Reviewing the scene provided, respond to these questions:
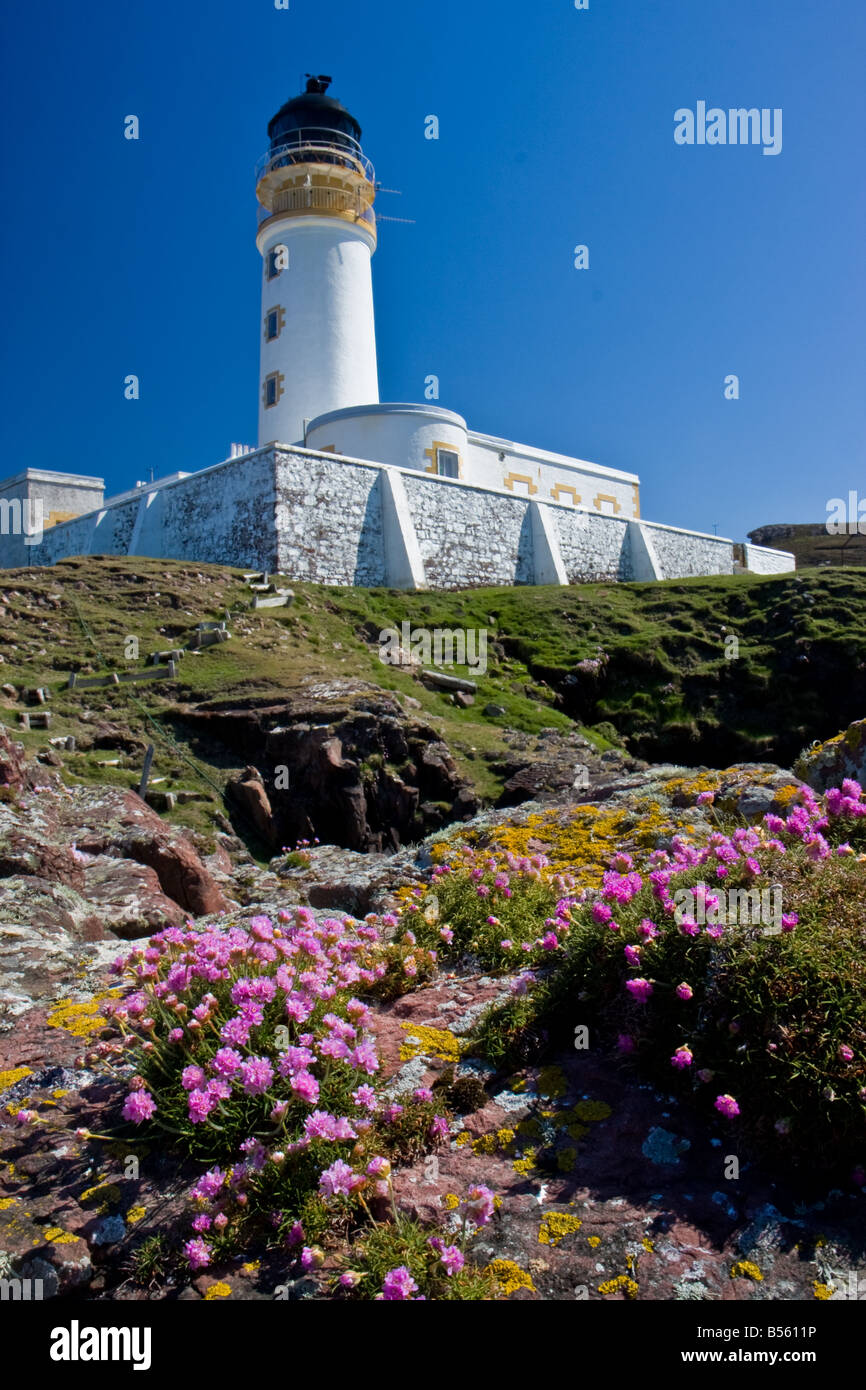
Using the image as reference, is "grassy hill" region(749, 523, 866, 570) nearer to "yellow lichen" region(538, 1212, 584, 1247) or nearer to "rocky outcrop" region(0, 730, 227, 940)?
"rocky outcrop" region(0, 730, 227, 940)

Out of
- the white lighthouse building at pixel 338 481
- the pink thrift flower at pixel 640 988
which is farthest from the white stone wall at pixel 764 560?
the pink thrift flower at pixel 640 988

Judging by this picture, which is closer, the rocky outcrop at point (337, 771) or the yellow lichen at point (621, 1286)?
the yellow lichen at point (621, 1286)

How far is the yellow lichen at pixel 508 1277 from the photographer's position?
2.82 m

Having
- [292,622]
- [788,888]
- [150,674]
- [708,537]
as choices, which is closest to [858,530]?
[708,537]

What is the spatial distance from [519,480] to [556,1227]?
39.2m

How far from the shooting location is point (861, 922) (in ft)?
11.7

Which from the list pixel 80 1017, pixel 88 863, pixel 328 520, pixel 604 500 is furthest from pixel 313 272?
pixel 80 1017

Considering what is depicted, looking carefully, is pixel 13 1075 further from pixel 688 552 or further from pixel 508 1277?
pixel 688 552

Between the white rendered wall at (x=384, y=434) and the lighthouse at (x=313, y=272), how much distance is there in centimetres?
149

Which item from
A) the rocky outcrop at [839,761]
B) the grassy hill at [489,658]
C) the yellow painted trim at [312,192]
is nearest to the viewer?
the rocky outcrop at [839,761]

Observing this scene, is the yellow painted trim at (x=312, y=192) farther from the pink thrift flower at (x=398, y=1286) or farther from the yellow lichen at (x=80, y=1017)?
the pink thrift flower at (x=398, y=1286)

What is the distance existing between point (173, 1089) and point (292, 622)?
19514 millimetres

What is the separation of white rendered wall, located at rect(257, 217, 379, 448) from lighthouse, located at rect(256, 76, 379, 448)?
38 millimetres

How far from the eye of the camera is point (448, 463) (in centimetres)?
3441
